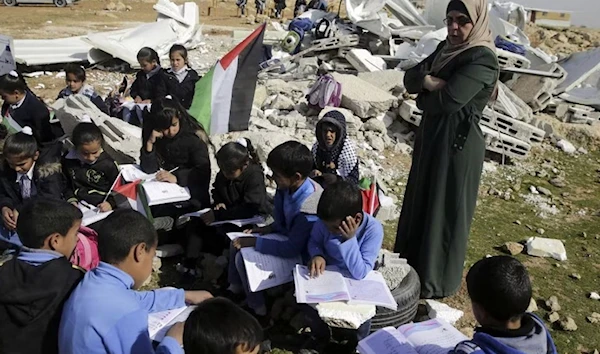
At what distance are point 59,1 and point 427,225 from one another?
76.0ft

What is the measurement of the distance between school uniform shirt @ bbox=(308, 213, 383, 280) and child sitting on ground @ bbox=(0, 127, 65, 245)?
2235 millimetres

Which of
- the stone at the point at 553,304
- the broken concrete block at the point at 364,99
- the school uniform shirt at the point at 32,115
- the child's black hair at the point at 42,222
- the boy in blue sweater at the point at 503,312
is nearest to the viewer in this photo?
the boy in blue sweater at the point at 503,312

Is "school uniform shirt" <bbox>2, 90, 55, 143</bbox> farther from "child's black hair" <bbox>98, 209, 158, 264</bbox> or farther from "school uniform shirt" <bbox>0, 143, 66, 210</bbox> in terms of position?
"child's black hair" <bbox>98, 209, 158, 264</bbox>

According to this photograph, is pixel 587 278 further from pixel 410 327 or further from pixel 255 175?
pixel 255 175

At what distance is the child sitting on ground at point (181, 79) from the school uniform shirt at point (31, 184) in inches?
96.9

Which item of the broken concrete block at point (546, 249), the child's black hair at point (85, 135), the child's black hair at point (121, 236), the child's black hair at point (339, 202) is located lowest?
the broken concrete block at point (546, 249)

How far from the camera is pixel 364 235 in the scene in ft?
11.0

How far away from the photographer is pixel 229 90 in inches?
250

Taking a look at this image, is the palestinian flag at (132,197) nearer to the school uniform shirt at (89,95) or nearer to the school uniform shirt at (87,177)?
the school uniform shirt at (87,177)

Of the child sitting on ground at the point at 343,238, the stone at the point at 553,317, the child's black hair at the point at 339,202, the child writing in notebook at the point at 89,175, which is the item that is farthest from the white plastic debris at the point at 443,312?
the child writing in notebook at the point at 89,175

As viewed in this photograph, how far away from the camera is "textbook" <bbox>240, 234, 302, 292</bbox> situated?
3426 mm

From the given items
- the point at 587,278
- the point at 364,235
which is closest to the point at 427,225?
the point at 364,235

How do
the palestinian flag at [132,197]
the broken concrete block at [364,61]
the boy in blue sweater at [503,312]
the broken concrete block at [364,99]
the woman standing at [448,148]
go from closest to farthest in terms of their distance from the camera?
the boy in blue sweater at [503,312], the woman standing at [448,148], the palestinian flag at [132,197], the broken concrete block at [364,99], the broken concrete block at [364,61]

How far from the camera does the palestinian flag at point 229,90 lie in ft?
20.6
